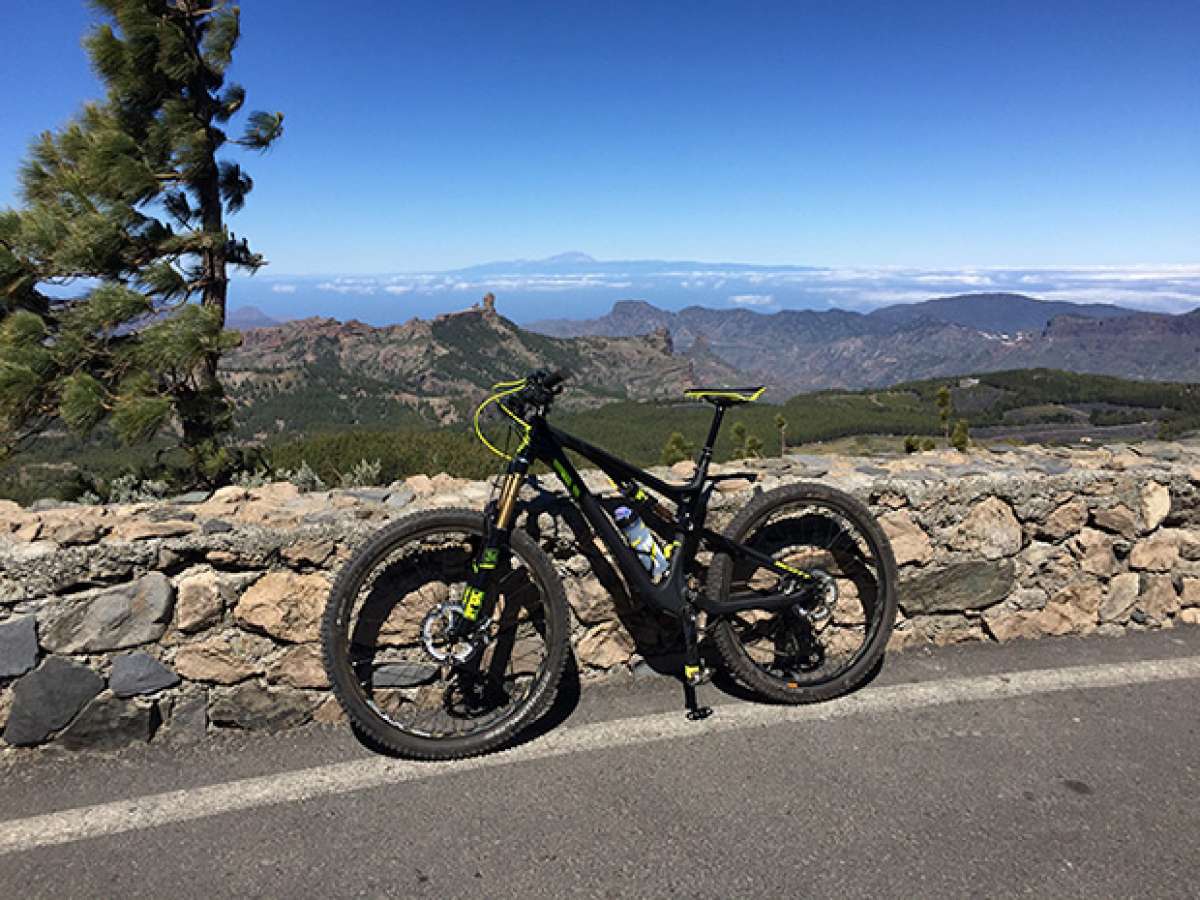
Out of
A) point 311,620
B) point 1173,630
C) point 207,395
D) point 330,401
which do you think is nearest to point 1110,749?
point 1173,630

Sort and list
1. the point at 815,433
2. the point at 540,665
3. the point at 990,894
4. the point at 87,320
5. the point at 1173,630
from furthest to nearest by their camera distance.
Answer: the point at 815,433 < the point at 87,320 < the point at 1173,630 < the point at 540,665 < the point at 990,894

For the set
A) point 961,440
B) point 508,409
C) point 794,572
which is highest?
point 508,409

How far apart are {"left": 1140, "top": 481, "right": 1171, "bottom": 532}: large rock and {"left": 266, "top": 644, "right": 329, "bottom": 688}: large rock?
445cm

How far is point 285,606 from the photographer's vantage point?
319cm

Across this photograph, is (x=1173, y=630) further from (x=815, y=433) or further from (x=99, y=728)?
(x=815, y=433)

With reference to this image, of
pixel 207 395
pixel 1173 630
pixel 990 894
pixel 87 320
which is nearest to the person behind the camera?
pixel 990 894

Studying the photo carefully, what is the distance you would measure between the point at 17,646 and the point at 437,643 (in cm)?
162

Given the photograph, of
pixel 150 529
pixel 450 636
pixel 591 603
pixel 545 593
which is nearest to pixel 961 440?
pixel 591 603

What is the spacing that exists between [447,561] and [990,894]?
93.9 inches

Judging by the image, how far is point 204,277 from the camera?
28.9 feet

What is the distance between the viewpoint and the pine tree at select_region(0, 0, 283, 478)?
764 centimetres

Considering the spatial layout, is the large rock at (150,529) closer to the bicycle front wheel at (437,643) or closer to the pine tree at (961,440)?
the bicycle front wheel at (437,643)

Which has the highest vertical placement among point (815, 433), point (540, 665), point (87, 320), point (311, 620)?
point (87, 320)

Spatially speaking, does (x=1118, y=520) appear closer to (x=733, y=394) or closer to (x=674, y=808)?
(x=733, y=394)
